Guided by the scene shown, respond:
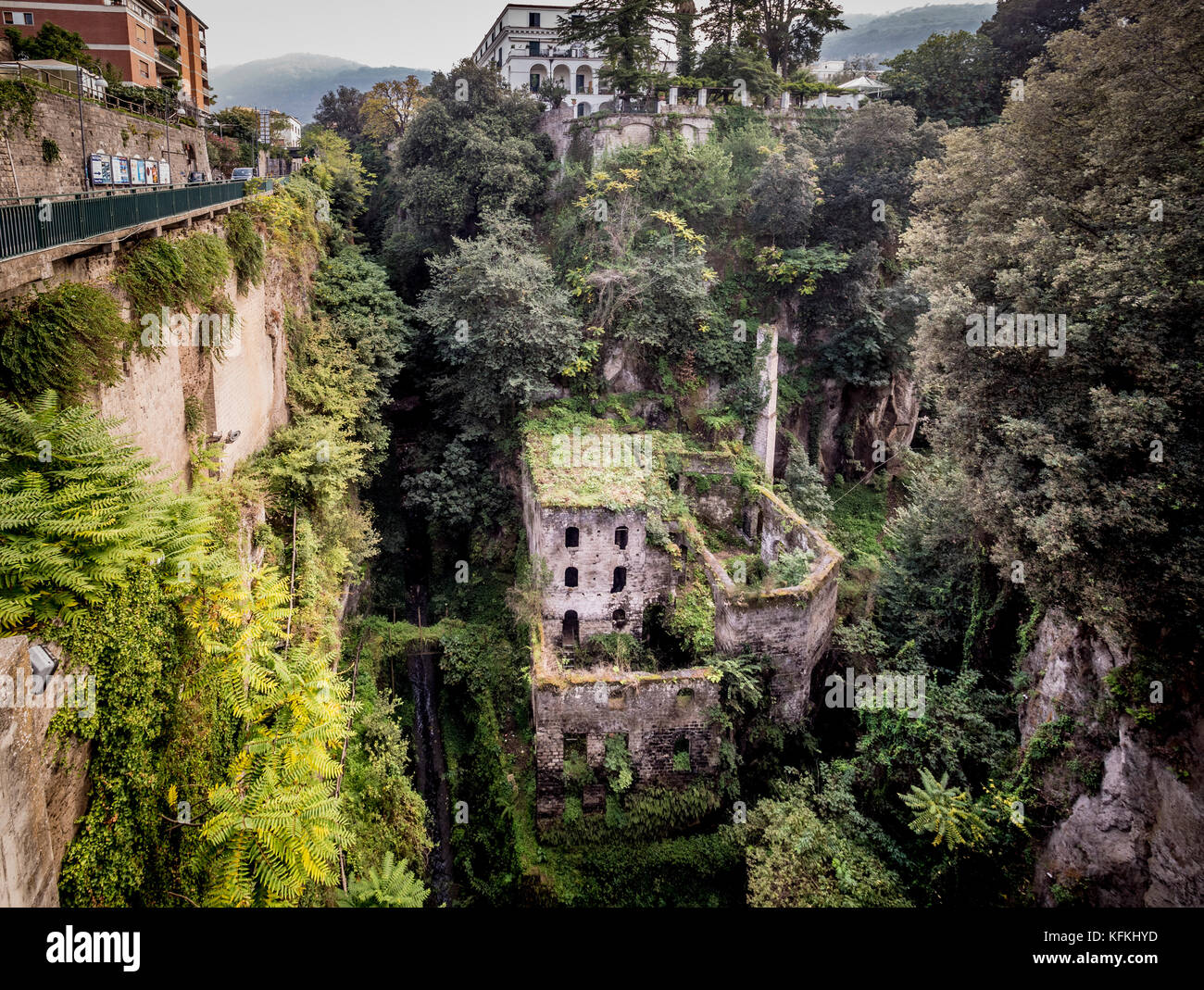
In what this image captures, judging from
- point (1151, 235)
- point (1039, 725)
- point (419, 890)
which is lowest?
point (419, 890)

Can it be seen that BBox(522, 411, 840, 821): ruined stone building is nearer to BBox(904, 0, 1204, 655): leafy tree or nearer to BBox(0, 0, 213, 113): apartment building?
BBox(904, 0, 1204, 655): leafy tree

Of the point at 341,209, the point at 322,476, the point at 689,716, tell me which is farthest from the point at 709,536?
the point at 341,209

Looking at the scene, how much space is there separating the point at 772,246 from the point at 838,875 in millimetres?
23698

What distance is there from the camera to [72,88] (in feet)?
67.2

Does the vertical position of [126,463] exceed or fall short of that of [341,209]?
it falls short

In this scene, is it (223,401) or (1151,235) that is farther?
(223,401)

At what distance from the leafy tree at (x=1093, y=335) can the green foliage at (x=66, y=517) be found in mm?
13757

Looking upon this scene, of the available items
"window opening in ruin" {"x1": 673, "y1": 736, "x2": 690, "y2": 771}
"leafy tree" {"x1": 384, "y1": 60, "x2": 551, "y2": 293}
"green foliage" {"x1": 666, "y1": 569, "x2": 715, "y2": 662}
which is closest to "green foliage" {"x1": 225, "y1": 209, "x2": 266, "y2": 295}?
"leafy tree" {"x1": 384, "y1": 60, "x2": 551, "y2": 293}

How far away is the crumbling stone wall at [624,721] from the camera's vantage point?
1702cm

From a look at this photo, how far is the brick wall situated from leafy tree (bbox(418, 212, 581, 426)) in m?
10.2

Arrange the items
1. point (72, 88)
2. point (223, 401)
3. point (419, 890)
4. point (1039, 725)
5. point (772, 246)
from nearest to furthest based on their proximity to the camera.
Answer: point (419, 890) → point (1039, 725) → point (223, 401) → point (72, 88) → point (772, 246)

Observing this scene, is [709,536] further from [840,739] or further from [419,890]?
[419,890]

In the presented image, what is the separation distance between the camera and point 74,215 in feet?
33.0
